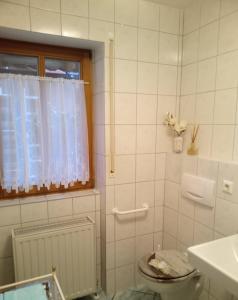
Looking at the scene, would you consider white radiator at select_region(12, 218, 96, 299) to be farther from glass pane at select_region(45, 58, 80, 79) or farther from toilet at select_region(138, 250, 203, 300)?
glass pane at select_region(45, 58, 80, 79)

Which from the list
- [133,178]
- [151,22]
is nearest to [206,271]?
[133,178]

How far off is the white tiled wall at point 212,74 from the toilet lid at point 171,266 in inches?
32.0

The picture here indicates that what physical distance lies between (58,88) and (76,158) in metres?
0.59

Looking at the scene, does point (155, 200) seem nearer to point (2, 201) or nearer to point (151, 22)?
point (2, 201)

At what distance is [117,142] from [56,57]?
2.84ft

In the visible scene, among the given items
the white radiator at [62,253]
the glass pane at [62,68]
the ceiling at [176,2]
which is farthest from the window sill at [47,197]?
the ceiling at [176,2]

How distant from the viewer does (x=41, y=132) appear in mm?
1908

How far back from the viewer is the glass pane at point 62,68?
198 cm

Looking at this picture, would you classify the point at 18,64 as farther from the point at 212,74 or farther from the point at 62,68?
the point at 212,74

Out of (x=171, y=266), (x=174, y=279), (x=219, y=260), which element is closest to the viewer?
(x=219, y=260)

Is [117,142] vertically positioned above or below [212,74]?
below

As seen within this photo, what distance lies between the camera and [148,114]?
2.09m

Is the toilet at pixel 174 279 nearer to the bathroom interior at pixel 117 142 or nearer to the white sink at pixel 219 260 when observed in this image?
the bathroom interior at pixel 117 142

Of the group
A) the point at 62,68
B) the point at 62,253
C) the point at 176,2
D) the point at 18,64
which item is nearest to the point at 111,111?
the point at 62,68
